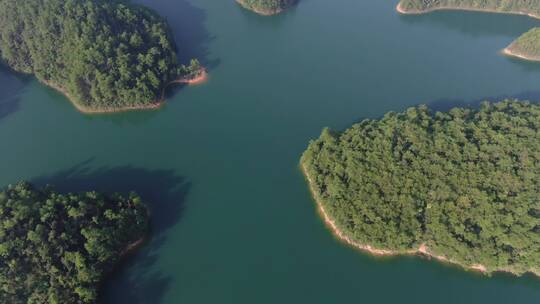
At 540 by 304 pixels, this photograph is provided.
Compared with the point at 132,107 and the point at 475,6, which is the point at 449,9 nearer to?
the point at 475,6

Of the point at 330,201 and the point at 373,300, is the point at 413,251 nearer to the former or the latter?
the point at 373,300

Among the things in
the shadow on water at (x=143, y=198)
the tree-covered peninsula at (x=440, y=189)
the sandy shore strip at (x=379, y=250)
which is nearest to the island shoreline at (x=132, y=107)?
the shadow on water at (x=143, y=198)

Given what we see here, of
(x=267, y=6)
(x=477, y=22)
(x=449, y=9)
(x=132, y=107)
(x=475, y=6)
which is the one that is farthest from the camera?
(x=449, y=9)

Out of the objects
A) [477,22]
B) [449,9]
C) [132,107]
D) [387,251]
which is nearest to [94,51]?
[132,107]

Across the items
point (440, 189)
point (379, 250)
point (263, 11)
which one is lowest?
point (379, 250)

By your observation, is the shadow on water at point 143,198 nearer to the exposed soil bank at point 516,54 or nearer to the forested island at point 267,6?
the forested island at point 267,6
